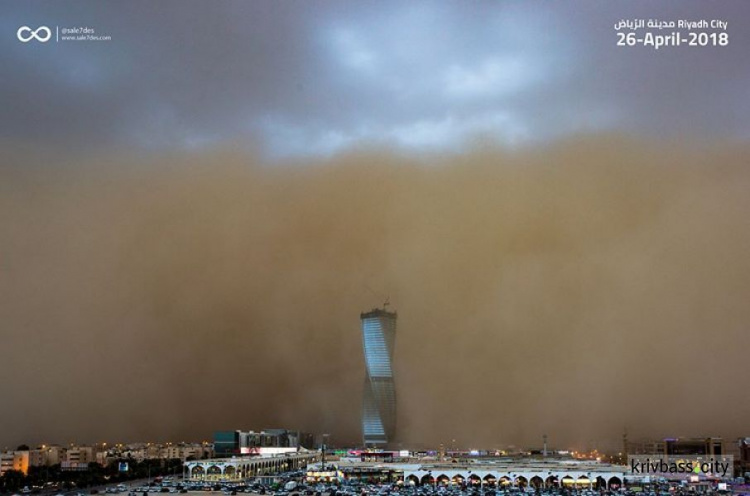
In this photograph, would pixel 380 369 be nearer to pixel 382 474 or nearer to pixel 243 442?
pixel 243 442

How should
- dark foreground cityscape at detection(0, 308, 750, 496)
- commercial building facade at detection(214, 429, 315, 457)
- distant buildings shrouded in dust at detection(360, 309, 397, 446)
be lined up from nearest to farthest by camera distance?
dark foreground cityscape at detection(0, 308, 750, 496) < commercial building facade at detection(214, 429, 315, 457) < distant buildings shrouded in dust at detection(360, 309, 397, 446)

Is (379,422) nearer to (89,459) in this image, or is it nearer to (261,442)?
(261,442)

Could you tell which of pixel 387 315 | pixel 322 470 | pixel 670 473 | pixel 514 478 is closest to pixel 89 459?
pixel 322 470

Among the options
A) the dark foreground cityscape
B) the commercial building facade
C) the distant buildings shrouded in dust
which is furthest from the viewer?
the distant buildings shrouded in dust

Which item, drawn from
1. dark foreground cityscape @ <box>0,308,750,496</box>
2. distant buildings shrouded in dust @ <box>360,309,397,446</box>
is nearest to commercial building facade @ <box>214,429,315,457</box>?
dark foreground cityscape @ <box>0,308,750,496</box>

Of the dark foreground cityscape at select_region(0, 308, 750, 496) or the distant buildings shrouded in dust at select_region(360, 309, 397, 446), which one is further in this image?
the distant buildings shrouded in dust at select_region(360, 309, 397, 446)

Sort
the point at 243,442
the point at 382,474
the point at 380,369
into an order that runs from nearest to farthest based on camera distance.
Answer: the point at 382,474 < the point at 243,442 < the point at 380,369

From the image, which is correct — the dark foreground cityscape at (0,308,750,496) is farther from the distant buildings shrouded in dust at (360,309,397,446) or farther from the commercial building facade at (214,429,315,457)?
the distant buildings shrouded in dust at (360,309,397,446)

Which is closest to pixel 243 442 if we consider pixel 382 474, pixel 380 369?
pixel 380 369

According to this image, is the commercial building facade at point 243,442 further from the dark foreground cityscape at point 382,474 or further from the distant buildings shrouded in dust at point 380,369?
the distant buildings shrouded in dust at point 380,369

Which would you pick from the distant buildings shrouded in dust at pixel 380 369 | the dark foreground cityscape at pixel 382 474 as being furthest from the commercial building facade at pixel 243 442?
the distant buildings shrouded in dust at pixel 380 369
